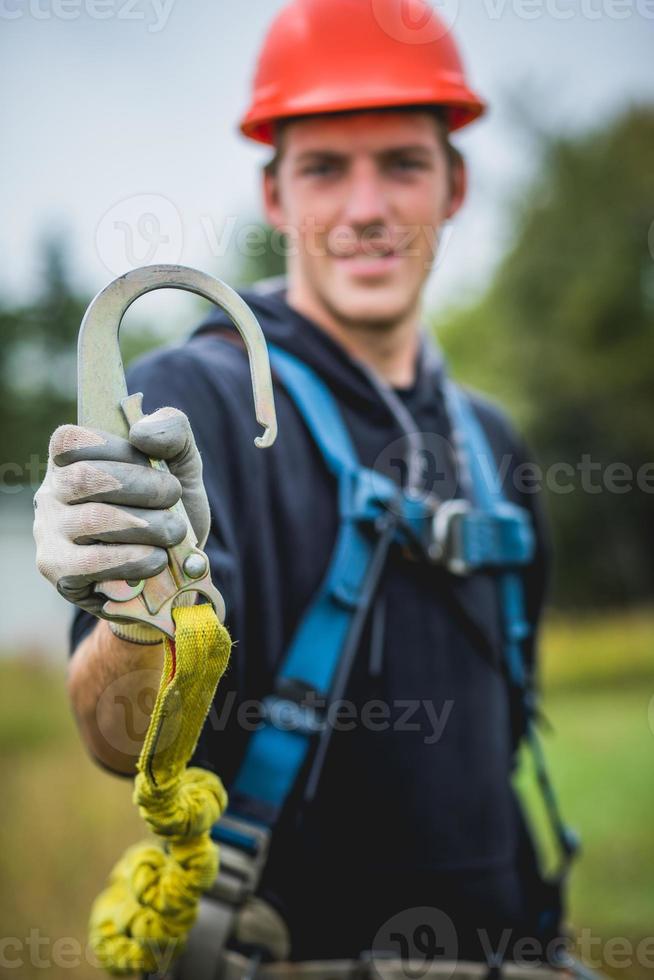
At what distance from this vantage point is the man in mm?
2320

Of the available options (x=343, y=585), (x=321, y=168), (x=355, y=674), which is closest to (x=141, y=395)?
(x=343, y=585)

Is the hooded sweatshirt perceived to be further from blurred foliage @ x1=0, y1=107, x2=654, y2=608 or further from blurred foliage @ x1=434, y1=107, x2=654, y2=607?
blurred foliage @ x1=434, y1=107, x2=654, y2=607

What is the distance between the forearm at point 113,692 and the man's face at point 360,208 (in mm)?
1255

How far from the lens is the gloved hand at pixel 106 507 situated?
1.41 m

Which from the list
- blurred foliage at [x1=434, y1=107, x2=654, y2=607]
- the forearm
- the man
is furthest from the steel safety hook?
blurred foliage at [x1=434, y1=107, x2=654, y2=607]

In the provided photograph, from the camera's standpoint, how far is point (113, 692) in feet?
5.99

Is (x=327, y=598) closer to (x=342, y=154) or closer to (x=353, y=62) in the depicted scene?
(x=342, y=154)

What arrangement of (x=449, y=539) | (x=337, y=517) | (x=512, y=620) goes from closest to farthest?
(x=337, y=517) → (x=449, y=539) → (x=512, y=620)

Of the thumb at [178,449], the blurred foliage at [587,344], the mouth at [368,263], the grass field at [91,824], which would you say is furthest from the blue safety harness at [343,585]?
the blurred foliage at [587,344]

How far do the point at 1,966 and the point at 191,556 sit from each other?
4125mm

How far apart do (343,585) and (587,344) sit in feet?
59.0

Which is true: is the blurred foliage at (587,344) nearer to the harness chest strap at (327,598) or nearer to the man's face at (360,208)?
the man's face at (360,208)

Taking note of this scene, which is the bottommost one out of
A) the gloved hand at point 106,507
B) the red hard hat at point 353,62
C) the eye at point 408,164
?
the gloved hand at point 106,507

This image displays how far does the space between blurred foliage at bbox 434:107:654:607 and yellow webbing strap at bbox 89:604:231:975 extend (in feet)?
53.2
